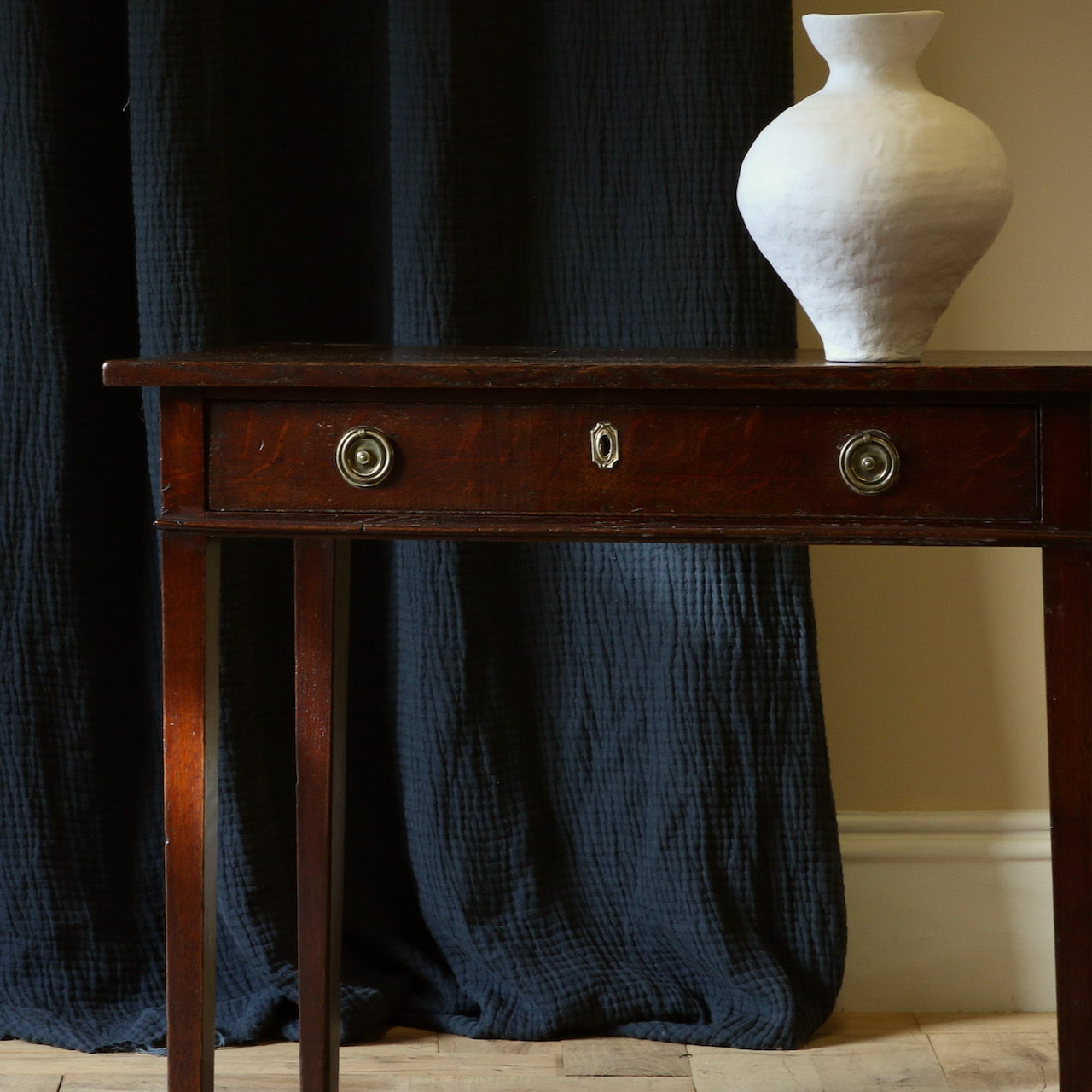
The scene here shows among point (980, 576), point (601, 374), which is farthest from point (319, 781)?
point (980, 576)

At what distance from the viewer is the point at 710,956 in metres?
1.42

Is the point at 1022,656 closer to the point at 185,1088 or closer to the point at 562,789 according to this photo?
the point at 562,789

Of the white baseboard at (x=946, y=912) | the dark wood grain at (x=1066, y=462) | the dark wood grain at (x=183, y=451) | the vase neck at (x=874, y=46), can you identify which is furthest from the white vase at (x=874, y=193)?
the white baseboard at (x=946, y=912)

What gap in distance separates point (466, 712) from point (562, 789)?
0.47 feet

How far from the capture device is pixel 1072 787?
0.92 m

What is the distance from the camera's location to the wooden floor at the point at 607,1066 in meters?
1.33

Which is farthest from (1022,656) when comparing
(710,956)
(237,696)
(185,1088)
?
(185,1088)

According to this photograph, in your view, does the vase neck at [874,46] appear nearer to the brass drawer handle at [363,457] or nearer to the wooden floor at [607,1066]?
the brass drawer handle at [363,457]

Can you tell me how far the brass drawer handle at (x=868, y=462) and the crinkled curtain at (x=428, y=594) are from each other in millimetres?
462

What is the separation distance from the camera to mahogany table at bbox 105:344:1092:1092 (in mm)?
891

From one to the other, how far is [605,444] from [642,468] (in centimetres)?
3

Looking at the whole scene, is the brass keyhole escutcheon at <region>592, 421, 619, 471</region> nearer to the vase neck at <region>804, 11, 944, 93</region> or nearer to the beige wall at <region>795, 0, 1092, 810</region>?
the vase neck at <region>804, 11, 944, 93</region>

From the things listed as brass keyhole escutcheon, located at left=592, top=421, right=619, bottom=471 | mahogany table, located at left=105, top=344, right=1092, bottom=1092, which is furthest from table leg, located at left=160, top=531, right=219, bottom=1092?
brass keyhole escutcheon, located at left=592, top=421, right=619, bottom=471

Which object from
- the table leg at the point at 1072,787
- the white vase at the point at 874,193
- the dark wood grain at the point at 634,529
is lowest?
the table leg at the point at 1072,787
